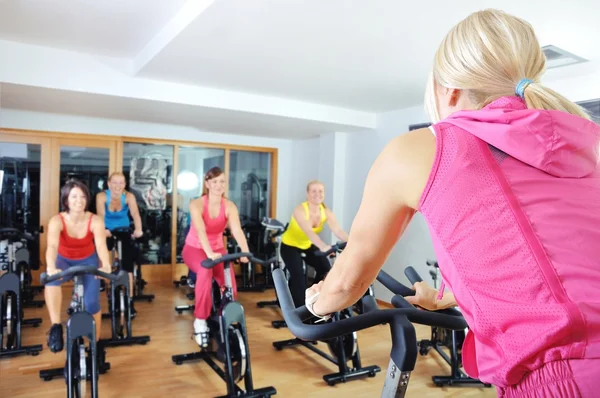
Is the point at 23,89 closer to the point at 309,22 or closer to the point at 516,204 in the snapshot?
the point at 309,22

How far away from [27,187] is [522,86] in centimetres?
657

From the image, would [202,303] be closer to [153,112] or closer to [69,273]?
[69,273]

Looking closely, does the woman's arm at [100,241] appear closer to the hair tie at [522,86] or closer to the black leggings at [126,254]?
the black leggings at [126,254]

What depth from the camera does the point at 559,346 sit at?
2.09 feet

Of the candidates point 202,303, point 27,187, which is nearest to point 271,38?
point 202,303

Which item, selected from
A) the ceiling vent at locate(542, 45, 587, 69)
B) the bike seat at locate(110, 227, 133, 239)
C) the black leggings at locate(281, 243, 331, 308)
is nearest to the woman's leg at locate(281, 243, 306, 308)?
the black leggings at locate(281, 243, 331, 308)

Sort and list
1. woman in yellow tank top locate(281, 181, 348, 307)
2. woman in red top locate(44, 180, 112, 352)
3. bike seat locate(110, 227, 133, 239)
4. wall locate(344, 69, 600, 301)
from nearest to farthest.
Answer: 1. woman in red top locate(44, 180, 112, 352)
2. wall locate(344, 69, 600, 301)
3. woman in yellow tank top locate(281, 181, 348, 307)
4. bike seat locate(110, 227, 133, 239)

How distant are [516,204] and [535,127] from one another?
12cm

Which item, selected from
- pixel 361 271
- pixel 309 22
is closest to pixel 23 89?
pixel 309 22

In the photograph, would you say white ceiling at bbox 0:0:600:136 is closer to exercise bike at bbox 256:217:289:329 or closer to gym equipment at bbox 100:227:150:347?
exercise bike at bbox 256:217:289:329

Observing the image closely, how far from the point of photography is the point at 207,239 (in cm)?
372

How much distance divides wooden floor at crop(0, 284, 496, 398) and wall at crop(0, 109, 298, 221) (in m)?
2.64

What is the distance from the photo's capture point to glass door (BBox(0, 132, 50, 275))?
5.93 m

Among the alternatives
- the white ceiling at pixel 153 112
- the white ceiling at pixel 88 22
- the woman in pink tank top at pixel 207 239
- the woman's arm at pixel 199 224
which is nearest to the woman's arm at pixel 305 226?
the woman in pink tank top at pixel 207 239
